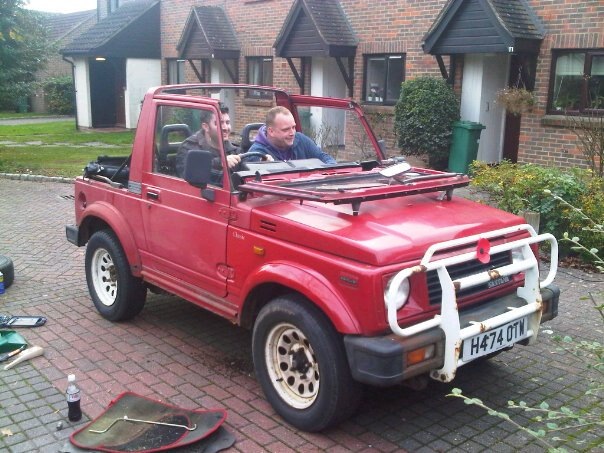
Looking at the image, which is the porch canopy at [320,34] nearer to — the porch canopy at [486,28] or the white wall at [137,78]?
the porch canopy at [486,28]

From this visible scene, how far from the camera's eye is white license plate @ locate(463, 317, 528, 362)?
3.74 metres

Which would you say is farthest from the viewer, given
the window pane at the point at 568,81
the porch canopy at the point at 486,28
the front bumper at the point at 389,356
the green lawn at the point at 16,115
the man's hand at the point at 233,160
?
the green lawn at the point at 16,115

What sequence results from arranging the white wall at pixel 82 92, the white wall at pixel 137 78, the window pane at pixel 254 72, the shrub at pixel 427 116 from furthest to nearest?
the white wall at pixel 82 92, the white wall at pixel 137 78, the window pane at pixel 254 72, the shrub at pixel 427 116

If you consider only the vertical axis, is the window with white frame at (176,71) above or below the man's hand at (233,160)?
above

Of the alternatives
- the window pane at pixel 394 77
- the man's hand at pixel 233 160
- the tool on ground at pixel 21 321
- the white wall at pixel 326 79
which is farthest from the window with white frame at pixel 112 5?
the man's hand at pixel 233 160

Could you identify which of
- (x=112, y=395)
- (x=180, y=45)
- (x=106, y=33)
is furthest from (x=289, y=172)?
(x=106, y=33)

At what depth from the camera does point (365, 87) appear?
52.4ft

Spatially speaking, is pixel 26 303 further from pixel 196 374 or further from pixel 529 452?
pixel 529 452

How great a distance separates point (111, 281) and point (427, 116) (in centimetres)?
865

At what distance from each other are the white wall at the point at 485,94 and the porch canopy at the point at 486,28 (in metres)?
0.76

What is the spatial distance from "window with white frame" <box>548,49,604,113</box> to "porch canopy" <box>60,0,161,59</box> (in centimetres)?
1536

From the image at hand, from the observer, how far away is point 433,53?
43.7 ft

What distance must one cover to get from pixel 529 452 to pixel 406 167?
2.02 meters

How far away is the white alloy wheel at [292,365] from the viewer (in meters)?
3.96
